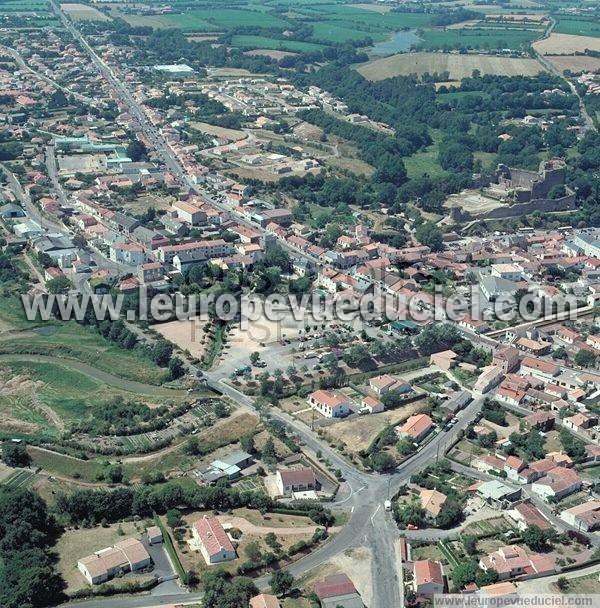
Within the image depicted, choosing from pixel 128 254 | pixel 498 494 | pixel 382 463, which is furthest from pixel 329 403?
pixel 128 254

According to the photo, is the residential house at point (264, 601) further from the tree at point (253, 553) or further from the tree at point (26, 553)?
the tree at point (26, 553)

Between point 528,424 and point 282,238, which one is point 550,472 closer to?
point 528,424

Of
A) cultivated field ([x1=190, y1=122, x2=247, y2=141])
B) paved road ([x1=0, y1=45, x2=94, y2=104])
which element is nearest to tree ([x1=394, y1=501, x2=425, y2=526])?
cultivated field ([x1=190, y1=122, x2=247, y2=141])

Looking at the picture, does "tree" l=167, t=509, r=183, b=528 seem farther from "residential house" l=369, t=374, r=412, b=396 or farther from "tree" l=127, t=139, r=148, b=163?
"tree" l=127, t=139, r=148, b=163

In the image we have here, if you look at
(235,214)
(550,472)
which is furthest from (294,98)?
(550,472)

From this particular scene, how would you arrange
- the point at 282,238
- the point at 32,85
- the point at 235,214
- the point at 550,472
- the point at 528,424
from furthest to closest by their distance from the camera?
the point at 32,85
the point at 235,214
the point at 282,238
the point at 528,424
the point at 550,472

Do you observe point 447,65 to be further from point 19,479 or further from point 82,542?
point 82,542

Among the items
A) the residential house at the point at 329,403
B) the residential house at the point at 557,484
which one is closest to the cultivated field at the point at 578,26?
the residential house at the point at 329,403
